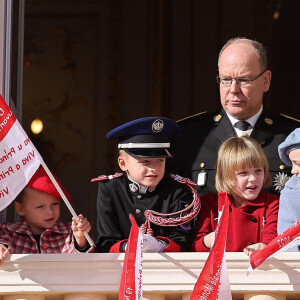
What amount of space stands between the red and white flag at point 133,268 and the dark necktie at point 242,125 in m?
1.05

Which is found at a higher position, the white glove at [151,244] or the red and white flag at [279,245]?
the white glove at [151,244]

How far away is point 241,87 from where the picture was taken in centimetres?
550

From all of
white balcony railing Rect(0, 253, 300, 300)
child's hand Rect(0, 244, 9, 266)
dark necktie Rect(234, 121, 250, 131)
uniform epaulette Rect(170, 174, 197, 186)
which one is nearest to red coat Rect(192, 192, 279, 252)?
uniform epaulette Rect(170, 174, 197, 186)

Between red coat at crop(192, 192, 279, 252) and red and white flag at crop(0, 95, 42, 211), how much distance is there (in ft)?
2.38

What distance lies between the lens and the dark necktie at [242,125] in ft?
18.3

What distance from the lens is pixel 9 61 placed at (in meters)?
5.66

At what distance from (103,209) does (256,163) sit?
66 centimetres

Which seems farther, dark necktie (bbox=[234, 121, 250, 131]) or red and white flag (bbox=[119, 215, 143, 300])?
dark necktie (bbox=[234, 121, 250, 131])

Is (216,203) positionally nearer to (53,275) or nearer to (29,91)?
(53,275)

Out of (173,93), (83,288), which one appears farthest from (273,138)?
(173,93)

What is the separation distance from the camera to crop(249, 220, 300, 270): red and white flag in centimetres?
462

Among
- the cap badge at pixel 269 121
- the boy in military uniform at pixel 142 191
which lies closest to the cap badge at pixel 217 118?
the cap badge at pixel 269 121

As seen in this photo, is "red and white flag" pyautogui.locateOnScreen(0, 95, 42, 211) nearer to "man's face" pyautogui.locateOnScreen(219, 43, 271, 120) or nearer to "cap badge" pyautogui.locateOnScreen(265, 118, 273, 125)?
"man's face" pyautogui.locateOnScreen(219, 43, 271, 120)

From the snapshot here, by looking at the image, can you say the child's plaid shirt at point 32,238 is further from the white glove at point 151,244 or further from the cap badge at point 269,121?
the cap badge at point 269,121
